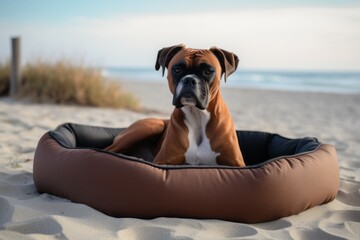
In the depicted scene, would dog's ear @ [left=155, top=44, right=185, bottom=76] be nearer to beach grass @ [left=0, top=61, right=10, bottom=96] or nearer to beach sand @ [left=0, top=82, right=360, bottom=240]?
beach sand @ [left=0, top=82, right=360, bottom=240]

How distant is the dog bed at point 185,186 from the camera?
329cm

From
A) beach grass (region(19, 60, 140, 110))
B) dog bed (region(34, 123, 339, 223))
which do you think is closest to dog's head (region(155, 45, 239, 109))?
dog bed (region(34, 123, 339, 223))

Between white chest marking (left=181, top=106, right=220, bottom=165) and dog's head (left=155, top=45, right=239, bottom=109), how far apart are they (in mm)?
199

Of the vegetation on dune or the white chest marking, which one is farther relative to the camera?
the vegetation on dune

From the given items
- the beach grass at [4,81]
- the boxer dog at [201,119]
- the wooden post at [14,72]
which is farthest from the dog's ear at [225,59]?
the beach grass at [4,81]

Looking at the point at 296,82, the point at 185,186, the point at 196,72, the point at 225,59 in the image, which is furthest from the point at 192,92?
the point at 296,82

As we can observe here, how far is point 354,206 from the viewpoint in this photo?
3934 mm

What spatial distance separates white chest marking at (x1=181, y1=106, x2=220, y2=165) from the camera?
405cm

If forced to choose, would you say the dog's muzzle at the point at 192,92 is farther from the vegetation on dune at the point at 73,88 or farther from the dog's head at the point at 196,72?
the vegetation on dune at the point at 73,88

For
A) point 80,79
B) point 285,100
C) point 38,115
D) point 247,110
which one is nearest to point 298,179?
point 38,115

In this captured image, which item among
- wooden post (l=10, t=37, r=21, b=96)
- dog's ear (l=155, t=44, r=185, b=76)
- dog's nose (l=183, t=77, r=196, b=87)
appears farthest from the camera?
wooden post (l=10, t=37, r=21, b=96)

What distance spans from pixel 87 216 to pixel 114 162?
0.42 m

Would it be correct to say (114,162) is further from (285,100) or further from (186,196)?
(285,100)

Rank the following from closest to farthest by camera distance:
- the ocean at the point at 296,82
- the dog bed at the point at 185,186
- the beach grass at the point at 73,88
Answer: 1. the dog bed at the point at 185,186
2. the beach grass at the point at 73,88
3. the ocean at the point at 296,82
